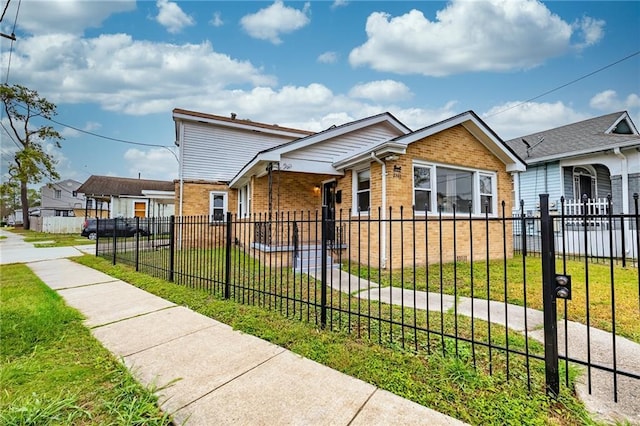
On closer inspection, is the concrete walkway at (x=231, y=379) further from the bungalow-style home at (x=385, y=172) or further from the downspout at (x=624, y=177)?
the downspout at (x=624, y=177)

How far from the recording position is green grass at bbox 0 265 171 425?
2.09 metres

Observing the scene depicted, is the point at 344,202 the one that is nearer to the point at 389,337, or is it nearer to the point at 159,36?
the point at 389,337

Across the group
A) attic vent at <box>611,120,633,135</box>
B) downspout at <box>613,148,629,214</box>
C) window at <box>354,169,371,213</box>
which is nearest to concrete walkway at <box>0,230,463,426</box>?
window at <box>354,169,371,213</box>

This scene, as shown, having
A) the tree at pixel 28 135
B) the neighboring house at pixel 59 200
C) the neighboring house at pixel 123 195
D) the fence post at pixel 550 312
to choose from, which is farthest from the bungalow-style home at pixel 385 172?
the neighboring house at pixel 59 200

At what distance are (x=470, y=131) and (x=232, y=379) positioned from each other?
31.8 ft

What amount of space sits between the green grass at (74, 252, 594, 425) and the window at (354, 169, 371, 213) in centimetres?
466

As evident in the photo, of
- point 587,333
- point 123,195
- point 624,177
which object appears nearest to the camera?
point 587,333

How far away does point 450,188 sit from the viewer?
9.09 metres

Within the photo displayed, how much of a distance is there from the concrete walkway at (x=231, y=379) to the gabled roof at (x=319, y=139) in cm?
562

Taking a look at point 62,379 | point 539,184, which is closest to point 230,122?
point 62,379

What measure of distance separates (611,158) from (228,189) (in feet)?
52.0

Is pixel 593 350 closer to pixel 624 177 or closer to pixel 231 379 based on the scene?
pixel 231 379

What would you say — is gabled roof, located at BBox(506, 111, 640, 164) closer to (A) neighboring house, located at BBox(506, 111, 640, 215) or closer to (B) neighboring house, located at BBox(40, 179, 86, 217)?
(A) neighboring house, located at BBox(506, 111, 640, 215)

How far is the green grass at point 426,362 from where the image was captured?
6.95 ft
